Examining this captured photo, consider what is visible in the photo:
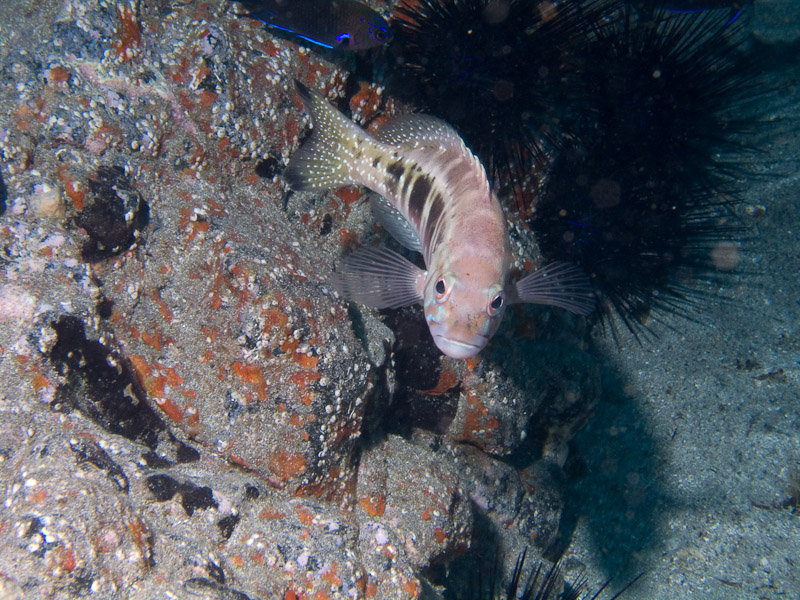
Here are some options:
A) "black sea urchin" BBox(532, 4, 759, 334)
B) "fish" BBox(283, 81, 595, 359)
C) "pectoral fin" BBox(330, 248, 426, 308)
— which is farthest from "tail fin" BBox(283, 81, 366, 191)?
"black sea urchin" BBox(532, 4, 759, 334)

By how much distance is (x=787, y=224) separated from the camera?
18.8ft

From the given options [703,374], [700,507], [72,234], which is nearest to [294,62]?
[72,234]

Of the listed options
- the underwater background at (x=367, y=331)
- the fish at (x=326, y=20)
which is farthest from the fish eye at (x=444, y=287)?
the fish at (x=326, y=20)

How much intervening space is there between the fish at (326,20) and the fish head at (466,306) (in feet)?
7.60

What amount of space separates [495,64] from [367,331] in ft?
8.61

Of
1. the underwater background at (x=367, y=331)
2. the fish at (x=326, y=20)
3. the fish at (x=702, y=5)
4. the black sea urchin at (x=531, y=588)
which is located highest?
→ the fish at (x=702, y=5)

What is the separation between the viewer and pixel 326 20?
3477mm

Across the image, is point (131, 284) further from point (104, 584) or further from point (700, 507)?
point (700, 507)

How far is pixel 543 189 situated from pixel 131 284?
3.99 m

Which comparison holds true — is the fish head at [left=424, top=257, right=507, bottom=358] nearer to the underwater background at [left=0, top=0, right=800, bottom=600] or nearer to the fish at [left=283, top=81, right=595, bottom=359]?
the fish at [left=283, top=81, right=595, bottom=359]

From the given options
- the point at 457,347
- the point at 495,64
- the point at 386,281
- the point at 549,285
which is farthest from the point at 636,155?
the point at 457,347

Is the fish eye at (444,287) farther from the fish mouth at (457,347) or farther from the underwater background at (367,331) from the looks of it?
the underwater background at (367,331)

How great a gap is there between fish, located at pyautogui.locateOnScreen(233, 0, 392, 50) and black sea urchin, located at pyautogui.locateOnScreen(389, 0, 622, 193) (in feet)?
1.72

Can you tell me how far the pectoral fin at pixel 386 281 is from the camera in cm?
282
